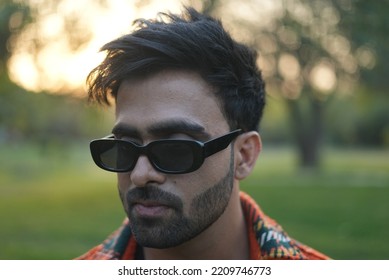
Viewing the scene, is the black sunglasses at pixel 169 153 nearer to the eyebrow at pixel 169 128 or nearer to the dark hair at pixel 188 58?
the eyebrow at pixel 169 128

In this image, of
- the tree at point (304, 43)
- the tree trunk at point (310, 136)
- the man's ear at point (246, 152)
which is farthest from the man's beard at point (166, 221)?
the tree trunk at point (310, 136)

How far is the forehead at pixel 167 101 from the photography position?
187 centimetres

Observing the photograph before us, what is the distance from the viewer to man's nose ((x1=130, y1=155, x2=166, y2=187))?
1.86 metres

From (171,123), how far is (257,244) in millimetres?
626

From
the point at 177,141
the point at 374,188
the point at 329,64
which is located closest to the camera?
the point at 177,141

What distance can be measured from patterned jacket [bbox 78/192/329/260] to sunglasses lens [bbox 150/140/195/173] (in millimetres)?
451

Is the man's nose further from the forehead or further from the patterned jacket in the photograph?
the patterned jacket

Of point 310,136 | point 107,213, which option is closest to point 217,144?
point 107,213

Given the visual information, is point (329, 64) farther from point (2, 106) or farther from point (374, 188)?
point (2, 106)

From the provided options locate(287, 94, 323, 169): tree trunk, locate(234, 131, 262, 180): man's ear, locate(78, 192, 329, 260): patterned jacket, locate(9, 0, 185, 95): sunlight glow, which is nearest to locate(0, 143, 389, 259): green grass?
locate(9, 0, 185, 95): sunlight glow

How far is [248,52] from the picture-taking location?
2150 mm

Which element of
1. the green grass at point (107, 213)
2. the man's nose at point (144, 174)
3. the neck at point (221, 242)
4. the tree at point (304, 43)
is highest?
the tree at point (304, 43)
